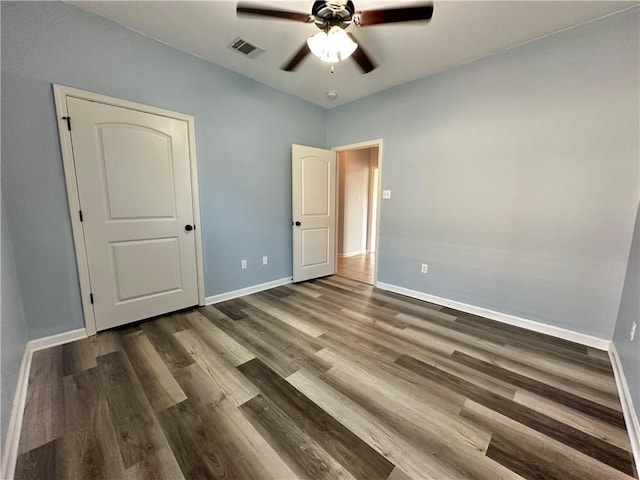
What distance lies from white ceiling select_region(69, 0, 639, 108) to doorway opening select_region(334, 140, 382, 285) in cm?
246

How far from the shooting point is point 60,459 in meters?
1.14

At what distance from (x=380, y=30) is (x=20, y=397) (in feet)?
11.7

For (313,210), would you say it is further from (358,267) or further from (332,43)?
(332,43)

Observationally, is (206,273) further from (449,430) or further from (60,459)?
(449,430)

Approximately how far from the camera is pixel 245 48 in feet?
7.78

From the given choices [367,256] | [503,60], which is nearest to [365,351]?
[503,60]

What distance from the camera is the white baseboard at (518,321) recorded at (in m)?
2.12

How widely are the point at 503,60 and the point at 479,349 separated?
267 centimetres

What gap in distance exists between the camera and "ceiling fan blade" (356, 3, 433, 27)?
4.62 feet

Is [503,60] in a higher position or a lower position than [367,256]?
higher

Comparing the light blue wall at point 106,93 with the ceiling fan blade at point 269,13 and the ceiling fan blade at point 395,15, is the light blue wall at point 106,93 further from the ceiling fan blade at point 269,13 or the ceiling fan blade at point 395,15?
the ceiling fan blade at point 395,15

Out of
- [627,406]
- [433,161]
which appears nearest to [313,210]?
[433,161]

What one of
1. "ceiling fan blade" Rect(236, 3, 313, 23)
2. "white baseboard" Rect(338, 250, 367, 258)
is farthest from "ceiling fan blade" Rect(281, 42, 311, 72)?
"white baseboard" Rect(338, 250, 367, 258)

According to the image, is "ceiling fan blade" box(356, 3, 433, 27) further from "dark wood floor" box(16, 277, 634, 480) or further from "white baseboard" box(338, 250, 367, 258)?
"white baseboard" box(338, 250, 367, 258)
